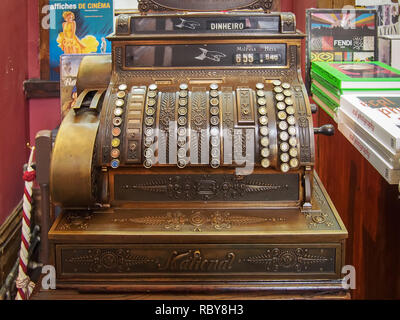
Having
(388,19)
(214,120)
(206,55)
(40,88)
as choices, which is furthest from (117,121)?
(40,88)

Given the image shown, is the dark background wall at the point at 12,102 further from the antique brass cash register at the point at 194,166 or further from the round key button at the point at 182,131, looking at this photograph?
the round key button at the point at 182,131

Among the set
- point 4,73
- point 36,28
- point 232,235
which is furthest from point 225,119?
point 36,28

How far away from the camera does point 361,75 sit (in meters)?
2.32

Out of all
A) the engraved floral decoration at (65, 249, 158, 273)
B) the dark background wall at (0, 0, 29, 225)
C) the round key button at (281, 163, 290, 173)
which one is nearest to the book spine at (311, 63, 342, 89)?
the round key button at (281, 163, 290, 173)

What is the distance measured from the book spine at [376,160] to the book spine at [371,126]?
0.19 ft

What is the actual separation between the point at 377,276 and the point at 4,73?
2447 millimetres

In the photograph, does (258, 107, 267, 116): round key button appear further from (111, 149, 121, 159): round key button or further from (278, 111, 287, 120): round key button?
(111, 149, 121, 159): round key button

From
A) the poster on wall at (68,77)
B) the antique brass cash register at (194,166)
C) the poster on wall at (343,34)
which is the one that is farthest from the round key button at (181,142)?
the poster on wall at (68,77)

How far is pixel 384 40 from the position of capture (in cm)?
274

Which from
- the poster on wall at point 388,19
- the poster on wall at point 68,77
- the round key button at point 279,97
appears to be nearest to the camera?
the round key button at point 279,97

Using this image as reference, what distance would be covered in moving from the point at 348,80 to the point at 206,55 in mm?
644

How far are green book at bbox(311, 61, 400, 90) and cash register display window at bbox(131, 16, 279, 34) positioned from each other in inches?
→ 15.5

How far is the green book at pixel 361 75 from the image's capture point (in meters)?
2.20

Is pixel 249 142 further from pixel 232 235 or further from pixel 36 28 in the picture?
pixel 36 28
